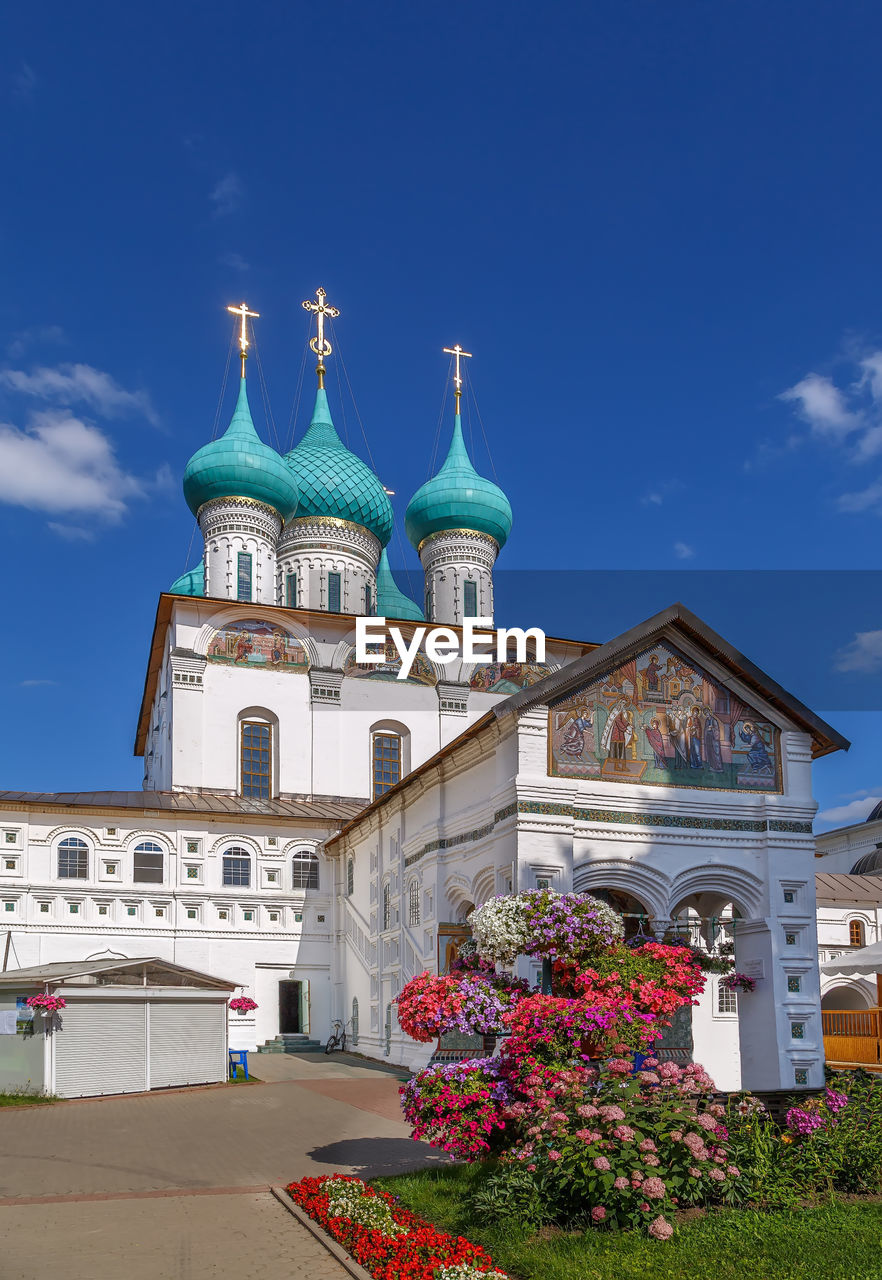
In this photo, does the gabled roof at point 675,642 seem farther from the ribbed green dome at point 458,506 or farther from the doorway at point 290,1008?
the ribbed green dome at point 458,506

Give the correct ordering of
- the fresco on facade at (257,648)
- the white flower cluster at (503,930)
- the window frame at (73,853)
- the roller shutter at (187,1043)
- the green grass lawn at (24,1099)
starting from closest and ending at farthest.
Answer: the white flower cluster at (503,930) → the green grass lawn at (24,1099) → the roller shutter at (187,1043) → the window frame at (73,853) → the fresco on facade at (257,648)

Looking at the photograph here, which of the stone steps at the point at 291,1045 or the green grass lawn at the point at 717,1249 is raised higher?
the green grass lawn at the point at 717,1249

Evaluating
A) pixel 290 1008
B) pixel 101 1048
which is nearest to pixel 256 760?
pixel 290 1008

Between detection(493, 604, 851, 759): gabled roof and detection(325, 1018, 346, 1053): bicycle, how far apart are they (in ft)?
41.6

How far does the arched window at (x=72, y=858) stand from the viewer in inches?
1043

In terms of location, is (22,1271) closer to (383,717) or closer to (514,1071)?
(514,1071)

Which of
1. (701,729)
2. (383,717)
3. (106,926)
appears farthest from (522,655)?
(701,729)

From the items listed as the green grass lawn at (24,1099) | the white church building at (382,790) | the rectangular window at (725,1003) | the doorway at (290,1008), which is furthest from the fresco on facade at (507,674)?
the green grass lawn at (24,1099)

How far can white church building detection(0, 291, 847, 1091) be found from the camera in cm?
1734

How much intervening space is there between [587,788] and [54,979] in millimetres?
8588

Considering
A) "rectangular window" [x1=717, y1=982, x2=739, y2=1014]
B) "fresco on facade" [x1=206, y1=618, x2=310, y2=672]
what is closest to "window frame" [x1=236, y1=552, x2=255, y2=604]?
"fresco on facade" [x1=206, y1=618, x2=310, y2=672]

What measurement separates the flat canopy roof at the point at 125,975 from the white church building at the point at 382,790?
4105 millimetres

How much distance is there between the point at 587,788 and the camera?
17.1 meters

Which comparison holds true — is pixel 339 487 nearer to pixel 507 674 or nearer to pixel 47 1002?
pixel 507 674
